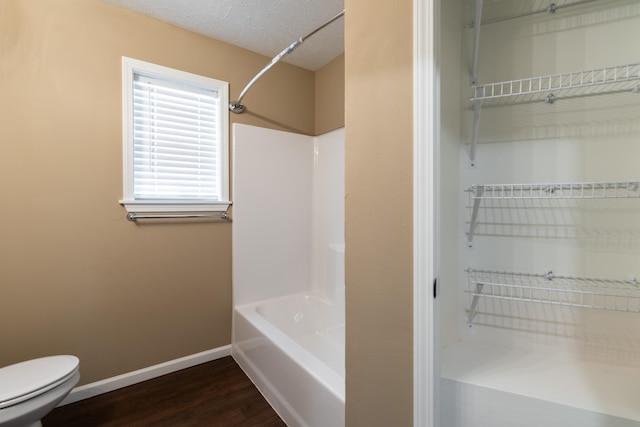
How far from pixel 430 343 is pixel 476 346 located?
596 mm

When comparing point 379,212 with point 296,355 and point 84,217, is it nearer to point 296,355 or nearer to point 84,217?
point 296,355

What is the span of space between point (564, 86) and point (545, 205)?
464mm

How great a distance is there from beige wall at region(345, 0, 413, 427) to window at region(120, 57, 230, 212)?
4.68 feet

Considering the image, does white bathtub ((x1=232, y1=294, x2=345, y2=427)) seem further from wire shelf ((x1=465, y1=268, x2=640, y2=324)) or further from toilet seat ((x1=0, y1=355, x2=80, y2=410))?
toilet seat ((x1=0, y1=355, x2=80, y2=410))

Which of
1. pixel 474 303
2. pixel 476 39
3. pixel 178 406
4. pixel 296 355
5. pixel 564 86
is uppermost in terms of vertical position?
pixel 476 39

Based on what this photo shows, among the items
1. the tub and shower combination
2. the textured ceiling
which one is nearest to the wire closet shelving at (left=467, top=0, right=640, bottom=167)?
the textured ceiling

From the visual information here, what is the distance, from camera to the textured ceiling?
5.48 ft

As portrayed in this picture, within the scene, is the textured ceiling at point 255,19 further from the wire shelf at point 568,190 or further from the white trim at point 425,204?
the wire shelf at point 568,190

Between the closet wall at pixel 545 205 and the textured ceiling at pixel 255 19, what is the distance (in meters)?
0.95

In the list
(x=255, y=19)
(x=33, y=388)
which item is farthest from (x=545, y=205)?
(x=33, y=388)

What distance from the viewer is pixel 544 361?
110cm

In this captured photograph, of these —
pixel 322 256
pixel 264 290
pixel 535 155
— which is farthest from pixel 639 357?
pixel 264 290

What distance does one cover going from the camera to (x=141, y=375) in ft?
5.99

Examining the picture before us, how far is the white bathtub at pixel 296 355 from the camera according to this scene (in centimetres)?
126
